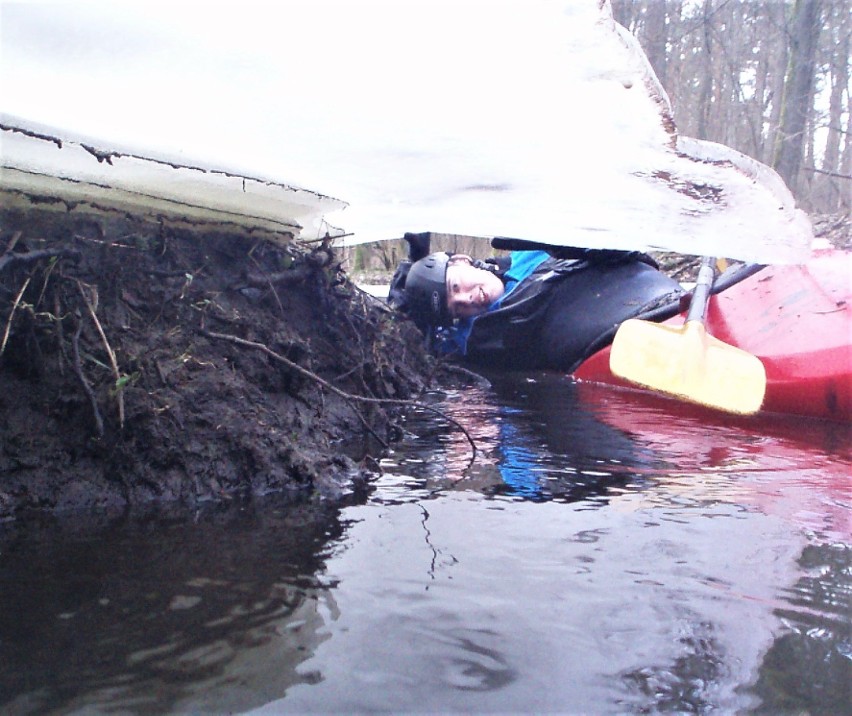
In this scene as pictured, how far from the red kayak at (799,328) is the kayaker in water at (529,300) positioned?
56 cm

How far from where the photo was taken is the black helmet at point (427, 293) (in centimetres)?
427

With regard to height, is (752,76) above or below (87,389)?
above

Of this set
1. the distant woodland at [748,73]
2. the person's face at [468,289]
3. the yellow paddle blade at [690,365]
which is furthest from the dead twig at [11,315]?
the distant woodland at [748,73]

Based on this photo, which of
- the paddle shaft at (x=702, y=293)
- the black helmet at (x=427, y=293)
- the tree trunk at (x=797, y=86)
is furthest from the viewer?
the tree trunk at (x=797, y=86)

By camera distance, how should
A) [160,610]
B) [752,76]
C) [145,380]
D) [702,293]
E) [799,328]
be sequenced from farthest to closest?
[752,76]
[702,293]
[799,328]
[145,380]
[160,610]

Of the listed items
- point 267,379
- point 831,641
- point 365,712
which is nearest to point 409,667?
point 365,712

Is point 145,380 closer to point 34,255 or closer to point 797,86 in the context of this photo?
point 34,255

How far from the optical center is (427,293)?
4.28 meters

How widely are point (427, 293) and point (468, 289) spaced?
275mm

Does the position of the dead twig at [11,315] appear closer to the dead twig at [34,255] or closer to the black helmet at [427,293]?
the dead twig at [34,255]

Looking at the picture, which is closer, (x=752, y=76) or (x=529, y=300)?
(x=529, y=300)

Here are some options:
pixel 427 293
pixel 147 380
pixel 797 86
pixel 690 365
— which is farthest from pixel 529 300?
pixel 797 86

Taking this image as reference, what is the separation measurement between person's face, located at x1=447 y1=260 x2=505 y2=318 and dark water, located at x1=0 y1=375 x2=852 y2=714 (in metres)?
2.58

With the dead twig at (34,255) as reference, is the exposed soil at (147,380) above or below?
below
